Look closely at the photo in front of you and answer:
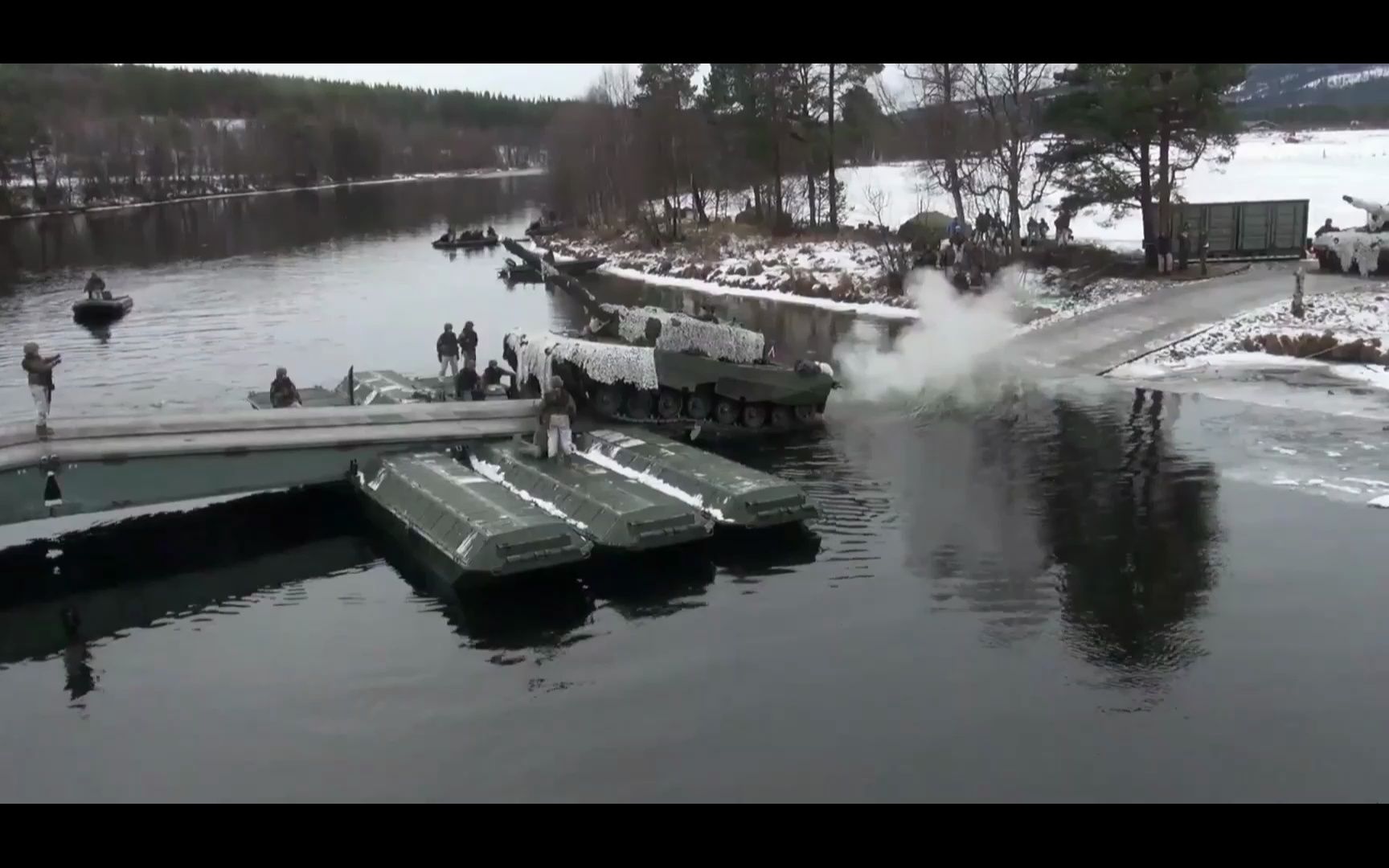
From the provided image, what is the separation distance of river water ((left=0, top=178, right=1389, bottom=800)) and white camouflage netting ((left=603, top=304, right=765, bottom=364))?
2.44 meters

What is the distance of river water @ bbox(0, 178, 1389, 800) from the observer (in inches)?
487

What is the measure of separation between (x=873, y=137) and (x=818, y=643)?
53.9m

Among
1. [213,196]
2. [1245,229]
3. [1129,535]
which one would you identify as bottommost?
[1129,535]

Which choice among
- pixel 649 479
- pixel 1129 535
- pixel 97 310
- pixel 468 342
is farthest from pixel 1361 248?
pixel 97 310

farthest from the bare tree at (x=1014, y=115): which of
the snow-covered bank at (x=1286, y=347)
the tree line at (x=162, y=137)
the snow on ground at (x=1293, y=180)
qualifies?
the tree line at (x=162, y=137)

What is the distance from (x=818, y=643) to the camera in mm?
15453

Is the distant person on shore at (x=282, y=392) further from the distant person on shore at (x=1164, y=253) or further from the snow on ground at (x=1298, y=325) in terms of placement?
the distant person on shore at (x=1164, y=253)

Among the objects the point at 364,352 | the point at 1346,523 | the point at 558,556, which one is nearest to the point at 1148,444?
the point at 1346,523

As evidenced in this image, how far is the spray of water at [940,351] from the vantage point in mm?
30922

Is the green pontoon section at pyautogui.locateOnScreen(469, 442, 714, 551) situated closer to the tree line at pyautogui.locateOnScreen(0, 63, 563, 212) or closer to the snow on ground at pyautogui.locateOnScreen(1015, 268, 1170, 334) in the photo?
the snow on ground at pyautogui.locateOnScreen(1015, 268, 1170, 334)

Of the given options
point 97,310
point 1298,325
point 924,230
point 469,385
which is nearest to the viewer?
point 469,385

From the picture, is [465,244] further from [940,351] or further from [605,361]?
[605,361]

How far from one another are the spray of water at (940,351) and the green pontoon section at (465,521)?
43.4 feet

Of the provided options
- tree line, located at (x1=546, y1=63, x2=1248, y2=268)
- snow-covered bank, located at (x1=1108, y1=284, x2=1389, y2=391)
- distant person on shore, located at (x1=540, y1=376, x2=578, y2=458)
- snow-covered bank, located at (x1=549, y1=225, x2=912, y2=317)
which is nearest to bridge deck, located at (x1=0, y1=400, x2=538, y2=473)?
distant person on shore, located at (x1=540, y1=376, x2=578, y2=458)
